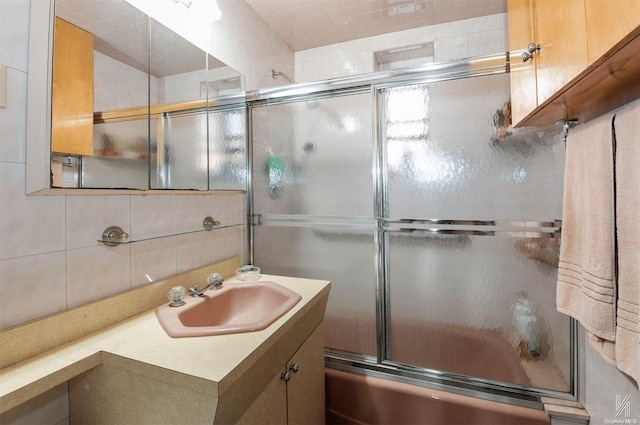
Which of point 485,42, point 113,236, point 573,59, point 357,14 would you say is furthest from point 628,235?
point 357,14

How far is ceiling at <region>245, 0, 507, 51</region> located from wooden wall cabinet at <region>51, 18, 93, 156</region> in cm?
137

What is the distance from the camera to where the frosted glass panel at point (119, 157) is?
3.12 feet

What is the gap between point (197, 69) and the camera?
1.43 m

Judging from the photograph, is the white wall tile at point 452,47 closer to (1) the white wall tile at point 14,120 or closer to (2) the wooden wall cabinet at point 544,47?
(2) the wooden wall cabinet at point 544,47

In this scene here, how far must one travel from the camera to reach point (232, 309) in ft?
4.33

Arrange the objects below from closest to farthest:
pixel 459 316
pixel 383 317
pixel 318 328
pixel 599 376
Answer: pixel 599 376 → pixel 318 328 → pixel 459 316 → pixel 383 317

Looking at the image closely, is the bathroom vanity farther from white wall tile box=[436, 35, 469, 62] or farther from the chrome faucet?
white wall tile box=[436, 35, 469, 62]

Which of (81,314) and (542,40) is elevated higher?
(542,40)

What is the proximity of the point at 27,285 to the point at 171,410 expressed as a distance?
0.54 m

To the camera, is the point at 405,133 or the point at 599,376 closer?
the point at 599,376

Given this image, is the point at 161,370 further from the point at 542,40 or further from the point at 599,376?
the point at 599,376

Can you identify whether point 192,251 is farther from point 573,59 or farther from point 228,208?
point 573,59

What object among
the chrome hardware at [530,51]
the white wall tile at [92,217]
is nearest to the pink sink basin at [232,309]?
the white wall tile at [92,217]

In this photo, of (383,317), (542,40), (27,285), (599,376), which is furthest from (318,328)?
(542,40)
